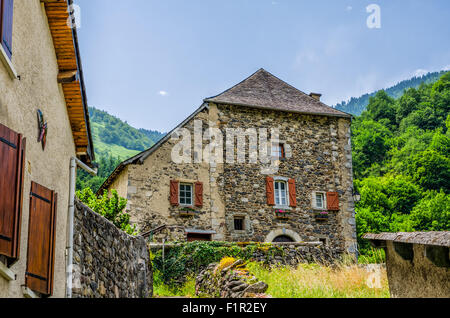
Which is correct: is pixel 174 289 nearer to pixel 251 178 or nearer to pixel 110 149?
pixel 251 178

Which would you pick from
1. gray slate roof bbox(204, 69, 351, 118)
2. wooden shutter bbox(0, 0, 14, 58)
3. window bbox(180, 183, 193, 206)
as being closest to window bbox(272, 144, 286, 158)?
gray slate roof bbox(204, 69, 351, 118)

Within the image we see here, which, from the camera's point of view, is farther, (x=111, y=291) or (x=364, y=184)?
(x=364, y=184)

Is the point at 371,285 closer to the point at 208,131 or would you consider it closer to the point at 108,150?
the point at 208,131

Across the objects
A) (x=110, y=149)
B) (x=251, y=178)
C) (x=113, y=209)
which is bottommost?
(x=113, y=209)

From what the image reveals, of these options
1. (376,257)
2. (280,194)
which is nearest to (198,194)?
(280,194)

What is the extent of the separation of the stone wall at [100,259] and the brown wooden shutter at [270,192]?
988 cm

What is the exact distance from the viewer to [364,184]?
3947cm

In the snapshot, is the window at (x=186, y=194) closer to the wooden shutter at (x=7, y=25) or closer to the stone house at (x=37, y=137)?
the stone house at (x=37, y=137)

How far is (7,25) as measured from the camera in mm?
5113

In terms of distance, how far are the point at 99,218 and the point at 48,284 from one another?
91.0 inches

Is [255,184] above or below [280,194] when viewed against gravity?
above

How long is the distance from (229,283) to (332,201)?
36.4ft
